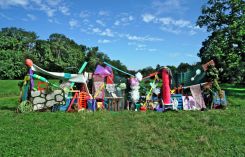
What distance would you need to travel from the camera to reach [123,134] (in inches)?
328

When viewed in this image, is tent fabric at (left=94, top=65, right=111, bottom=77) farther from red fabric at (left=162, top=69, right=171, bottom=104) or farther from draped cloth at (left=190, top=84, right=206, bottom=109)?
draped cloth at (left=190, top=84, right=206, bottom=109)

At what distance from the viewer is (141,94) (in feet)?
45.1

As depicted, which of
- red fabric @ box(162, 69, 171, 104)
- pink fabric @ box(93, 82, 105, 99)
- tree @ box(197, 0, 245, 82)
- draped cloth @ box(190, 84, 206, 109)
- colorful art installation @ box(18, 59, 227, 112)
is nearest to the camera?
colorful art installation @ box(18, 59, 227, 112)

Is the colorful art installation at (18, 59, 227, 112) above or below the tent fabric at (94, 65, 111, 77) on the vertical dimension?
below

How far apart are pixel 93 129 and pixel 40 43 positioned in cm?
6552

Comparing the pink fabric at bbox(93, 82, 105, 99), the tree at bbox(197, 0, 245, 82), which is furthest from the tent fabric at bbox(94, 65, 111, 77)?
the tree at bbox(197, 0, 245, 82)

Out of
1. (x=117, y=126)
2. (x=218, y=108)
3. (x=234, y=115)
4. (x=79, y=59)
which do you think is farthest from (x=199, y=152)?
(x=79, y=59)

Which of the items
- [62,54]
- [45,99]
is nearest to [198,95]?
[45,99]

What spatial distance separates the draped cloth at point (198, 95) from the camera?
12773 mm

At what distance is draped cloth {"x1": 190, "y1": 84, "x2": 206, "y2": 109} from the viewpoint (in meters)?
12.8

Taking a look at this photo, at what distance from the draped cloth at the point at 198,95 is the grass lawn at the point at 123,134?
4.75ft

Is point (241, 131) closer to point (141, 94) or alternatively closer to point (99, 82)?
point (141, 94)

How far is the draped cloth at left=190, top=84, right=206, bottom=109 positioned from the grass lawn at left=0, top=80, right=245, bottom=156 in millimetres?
1447

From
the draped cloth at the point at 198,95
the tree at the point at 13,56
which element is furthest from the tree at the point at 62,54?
the draped cloth at the point at 198,95
